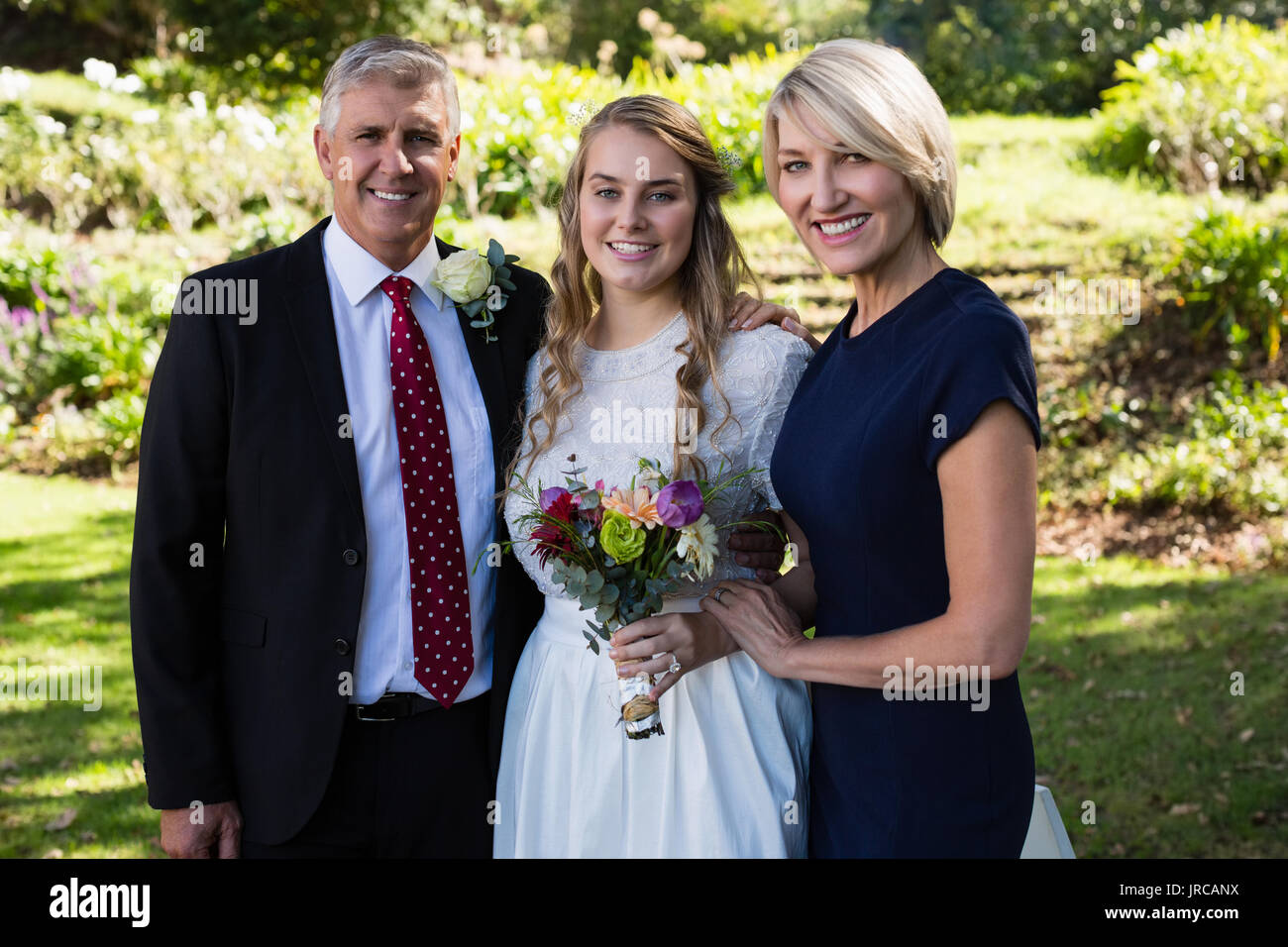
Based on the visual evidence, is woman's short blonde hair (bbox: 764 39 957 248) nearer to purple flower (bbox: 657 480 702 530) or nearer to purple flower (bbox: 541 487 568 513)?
purple flower (bbox: 657 480 702 530)

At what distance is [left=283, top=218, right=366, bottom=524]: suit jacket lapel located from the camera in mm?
2957

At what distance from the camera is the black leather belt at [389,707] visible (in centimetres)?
301

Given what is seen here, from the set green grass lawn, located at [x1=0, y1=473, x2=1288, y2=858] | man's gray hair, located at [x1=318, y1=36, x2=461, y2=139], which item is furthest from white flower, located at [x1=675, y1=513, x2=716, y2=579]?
green grass lawn, located at [x1=0, y1=473, x2=1288, y2=858]

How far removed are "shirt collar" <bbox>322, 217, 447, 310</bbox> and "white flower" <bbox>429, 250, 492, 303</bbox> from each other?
0.06 metres

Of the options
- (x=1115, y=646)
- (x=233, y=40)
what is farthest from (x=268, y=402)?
(x=233, y=40)

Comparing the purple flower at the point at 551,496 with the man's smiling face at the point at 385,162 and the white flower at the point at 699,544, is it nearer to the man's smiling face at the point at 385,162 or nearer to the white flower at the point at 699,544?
the white flower at the point at 699,544

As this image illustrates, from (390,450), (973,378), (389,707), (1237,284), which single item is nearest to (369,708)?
(389,707)

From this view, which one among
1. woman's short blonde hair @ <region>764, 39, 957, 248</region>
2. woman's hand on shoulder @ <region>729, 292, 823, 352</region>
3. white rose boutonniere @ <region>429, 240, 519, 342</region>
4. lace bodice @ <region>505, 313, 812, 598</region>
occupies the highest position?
woman's short blonde hair @ <region>764, 39, 957, 248</region>

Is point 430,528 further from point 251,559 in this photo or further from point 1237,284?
point 1237,284

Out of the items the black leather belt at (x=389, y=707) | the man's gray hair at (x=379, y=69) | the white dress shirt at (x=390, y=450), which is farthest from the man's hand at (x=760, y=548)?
the man's gray hair at (x=379, y=69)

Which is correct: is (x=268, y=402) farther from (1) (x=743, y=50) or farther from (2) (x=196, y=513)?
(1) (x=743, y=50)

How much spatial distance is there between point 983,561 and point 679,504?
679 millimetres

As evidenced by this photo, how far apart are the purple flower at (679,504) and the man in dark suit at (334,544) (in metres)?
0.43

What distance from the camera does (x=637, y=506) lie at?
270 cm
